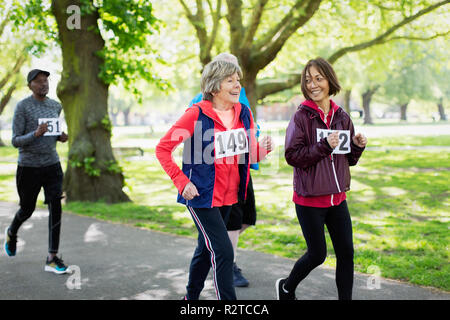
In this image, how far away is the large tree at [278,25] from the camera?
13.4 meters

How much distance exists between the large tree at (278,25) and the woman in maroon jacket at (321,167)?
8.88 meters

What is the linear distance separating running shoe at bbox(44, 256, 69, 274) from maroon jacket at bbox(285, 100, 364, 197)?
9.23 feet

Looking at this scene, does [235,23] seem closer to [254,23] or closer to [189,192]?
[254,23]

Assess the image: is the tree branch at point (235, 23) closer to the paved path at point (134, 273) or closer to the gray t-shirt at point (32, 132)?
the paved path at point (134, 273)

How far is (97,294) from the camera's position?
14.9 feet

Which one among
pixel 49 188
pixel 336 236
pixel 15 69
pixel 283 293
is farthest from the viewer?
pixel 15 69

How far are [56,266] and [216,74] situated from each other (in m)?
2.93

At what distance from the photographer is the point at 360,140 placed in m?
3.72

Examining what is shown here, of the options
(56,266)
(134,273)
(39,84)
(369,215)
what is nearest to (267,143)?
(134,273)

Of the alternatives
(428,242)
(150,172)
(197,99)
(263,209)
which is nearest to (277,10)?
(150,172)

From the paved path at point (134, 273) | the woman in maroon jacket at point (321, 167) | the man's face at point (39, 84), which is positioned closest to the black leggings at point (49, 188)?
the paved path at point (134, 273)

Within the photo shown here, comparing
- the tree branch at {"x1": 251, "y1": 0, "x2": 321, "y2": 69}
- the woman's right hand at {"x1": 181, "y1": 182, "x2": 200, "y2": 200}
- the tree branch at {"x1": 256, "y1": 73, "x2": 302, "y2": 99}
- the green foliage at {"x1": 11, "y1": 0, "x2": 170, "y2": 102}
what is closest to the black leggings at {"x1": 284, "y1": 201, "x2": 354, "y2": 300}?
the woman's right hand at {"x1": 181, "y1": 182, "x2": 200, "y2": 200}

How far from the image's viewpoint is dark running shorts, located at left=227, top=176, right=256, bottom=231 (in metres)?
4.34

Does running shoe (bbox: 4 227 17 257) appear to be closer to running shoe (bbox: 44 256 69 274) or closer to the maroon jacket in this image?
running shoe (bbox: 44 256 69 274)
